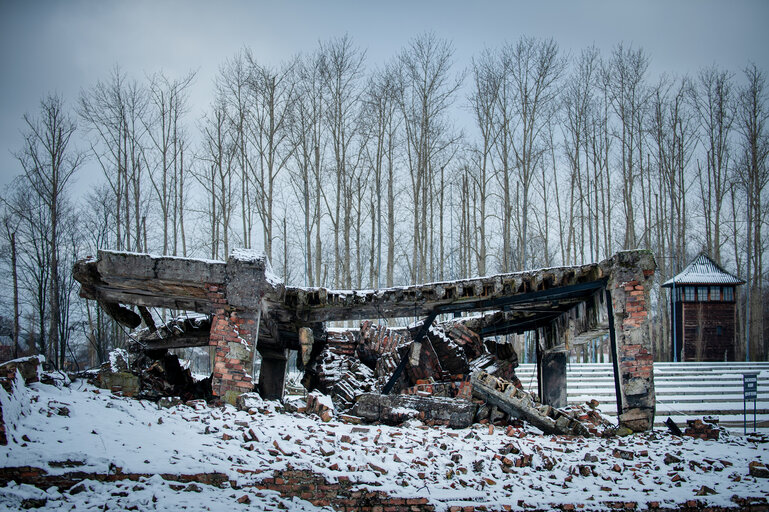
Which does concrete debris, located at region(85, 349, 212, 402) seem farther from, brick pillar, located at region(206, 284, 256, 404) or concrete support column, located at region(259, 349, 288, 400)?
brick pillar, located at region(206, 284, 256, 404)

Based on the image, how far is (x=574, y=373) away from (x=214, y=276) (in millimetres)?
13754

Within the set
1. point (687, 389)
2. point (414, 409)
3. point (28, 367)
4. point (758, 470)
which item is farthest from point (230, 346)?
point (687, 389)

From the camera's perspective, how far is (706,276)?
26.4 metres

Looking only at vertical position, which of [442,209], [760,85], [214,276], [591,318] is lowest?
[591,318]

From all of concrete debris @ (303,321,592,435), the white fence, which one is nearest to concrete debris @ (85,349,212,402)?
concrete debris @ (303,321,592,435)

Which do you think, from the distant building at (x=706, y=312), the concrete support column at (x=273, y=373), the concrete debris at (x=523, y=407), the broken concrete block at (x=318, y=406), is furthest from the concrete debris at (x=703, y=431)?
the distant building at (x=706, y=312)

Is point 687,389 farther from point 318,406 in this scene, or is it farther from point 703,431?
point 318,406

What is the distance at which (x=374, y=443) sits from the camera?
7.71 meters

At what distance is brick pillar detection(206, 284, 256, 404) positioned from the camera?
8.98 m

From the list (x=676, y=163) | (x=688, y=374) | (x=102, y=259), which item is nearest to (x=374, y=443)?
(x=102, y=259)

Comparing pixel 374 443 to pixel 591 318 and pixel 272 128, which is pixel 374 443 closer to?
pixel 591 318

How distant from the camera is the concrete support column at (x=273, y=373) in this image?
46.0 ft

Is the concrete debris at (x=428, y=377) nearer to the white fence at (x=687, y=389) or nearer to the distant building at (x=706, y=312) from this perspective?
the white fence at (x=687, y=389)

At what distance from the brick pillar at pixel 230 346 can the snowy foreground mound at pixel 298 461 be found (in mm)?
625
